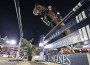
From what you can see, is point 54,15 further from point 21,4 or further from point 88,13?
point 21,4

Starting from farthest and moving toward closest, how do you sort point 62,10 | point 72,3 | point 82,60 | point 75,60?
point 62,10 < point 72,3 < point 75,60 < point 82,60

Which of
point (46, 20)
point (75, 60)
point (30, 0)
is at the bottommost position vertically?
point (75, 60)

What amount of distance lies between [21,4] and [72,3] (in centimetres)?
732

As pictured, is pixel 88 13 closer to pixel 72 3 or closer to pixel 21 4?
pixel 72 3

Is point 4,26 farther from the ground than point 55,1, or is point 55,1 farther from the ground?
point 4,26

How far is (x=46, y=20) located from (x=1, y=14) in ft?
41.7

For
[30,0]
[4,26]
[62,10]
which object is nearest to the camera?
[62,10]

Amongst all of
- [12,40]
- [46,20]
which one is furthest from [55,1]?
[12,40]

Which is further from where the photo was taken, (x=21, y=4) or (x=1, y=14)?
(x=1, y=14)

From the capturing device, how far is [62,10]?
693cm

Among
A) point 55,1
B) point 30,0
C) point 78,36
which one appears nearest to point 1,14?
point 30,0

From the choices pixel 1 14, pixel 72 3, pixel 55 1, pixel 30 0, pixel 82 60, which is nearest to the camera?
pixel 82 60

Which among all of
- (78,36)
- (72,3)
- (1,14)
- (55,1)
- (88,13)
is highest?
(1,14)

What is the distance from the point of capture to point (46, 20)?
6.46 m
